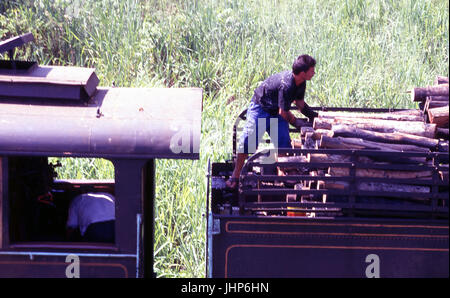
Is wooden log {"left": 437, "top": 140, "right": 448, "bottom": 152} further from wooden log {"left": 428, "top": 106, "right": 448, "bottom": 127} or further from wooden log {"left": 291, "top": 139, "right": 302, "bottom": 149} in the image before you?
wooden log {"left": 291, "top": 139, "right": 302, "bottom": 149}

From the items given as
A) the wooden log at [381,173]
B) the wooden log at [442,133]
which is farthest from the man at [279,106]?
the wooden log at [442,133]

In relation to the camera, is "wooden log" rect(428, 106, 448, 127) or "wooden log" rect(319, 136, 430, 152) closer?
"wooden log" rect(319, 136, 430, 152)

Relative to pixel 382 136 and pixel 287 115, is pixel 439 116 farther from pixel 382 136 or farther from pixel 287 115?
pixel 287 115

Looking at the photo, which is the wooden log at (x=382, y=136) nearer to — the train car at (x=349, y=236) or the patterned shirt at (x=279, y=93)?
the train car at (x=349, y=236)

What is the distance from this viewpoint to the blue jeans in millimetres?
5641

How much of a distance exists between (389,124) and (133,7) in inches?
285

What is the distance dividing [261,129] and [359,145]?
1.49 metres

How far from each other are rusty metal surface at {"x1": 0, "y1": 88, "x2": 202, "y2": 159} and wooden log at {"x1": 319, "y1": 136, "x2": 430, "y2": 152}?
1052 millimetres

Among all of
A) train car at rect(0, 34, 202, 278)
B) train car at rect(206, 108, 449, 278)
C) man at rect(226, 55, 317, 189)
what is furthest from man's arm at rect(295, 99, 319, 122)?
train car at rect(0, 34, 202, 278)

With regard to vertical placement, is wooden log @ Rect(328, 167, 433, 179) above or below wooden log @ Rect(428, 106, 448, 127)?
below

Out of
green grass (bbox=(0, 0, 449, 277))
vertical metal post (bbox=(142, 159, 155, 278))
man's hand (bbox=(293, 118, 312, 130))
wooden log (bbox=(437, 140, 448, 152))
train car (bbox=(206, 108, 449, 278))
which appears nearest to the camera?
train car (bbox=(206, 108, 449, 278))

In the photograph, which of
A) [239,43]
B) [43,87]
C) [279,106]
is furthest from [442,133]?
[239,43]

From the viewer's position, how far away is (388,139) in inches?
177
